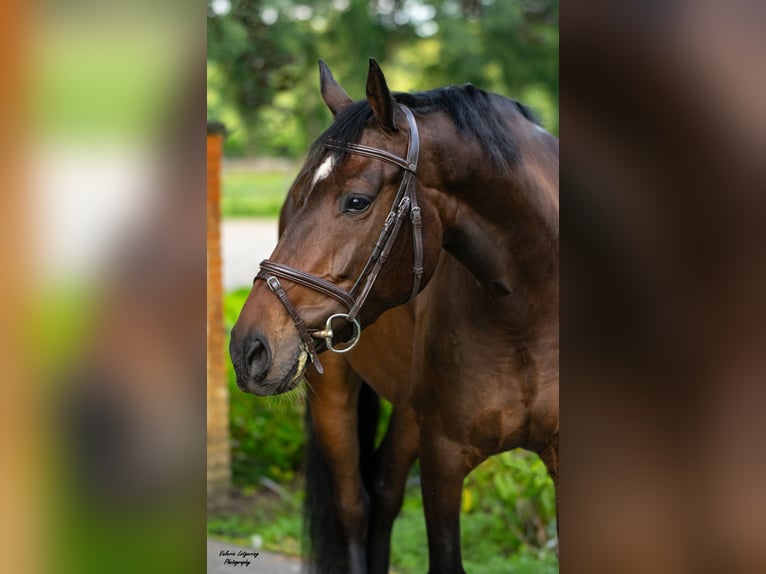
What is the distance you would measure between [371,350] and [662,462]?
1.94 meters

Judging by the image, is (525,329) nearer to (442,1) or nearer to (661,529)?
(661,529)

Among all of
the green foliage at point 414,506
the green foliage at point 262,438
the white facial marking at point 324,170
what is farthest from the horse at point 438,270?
the green foliage at point 262,438

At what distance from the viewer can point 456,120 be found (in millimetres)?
2301

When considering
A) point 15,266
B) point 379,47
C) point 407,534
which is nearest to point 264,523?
point 407,534

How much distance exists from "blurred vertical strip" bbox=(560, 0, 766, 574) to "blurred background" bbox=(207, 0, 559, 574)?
2.54m

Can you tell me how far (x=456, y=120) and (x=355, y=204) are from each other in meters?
0.43

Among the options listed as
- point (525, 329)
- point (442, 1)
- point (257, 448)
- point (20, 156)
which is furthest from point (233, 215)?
point (20, 156)

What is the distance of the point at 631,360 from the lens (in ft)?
4.62

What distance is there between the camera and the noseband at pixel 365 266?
79.8 inches

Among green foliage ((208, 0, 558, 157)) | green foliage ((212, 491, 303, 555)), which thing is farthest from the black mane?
green foliage ((212, 491, 303, 555))

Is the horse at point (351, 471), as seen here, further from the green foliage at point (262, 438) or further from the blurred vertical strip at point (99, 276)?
the blurred vertical strip at point (99, 276)

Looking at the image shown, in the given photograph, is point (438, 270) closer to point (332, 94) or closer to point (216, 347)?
point (332, 94)

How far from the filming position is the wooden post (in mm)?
4461

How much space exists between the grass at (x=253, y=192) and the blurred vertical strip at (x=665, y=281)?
11.4 ft
